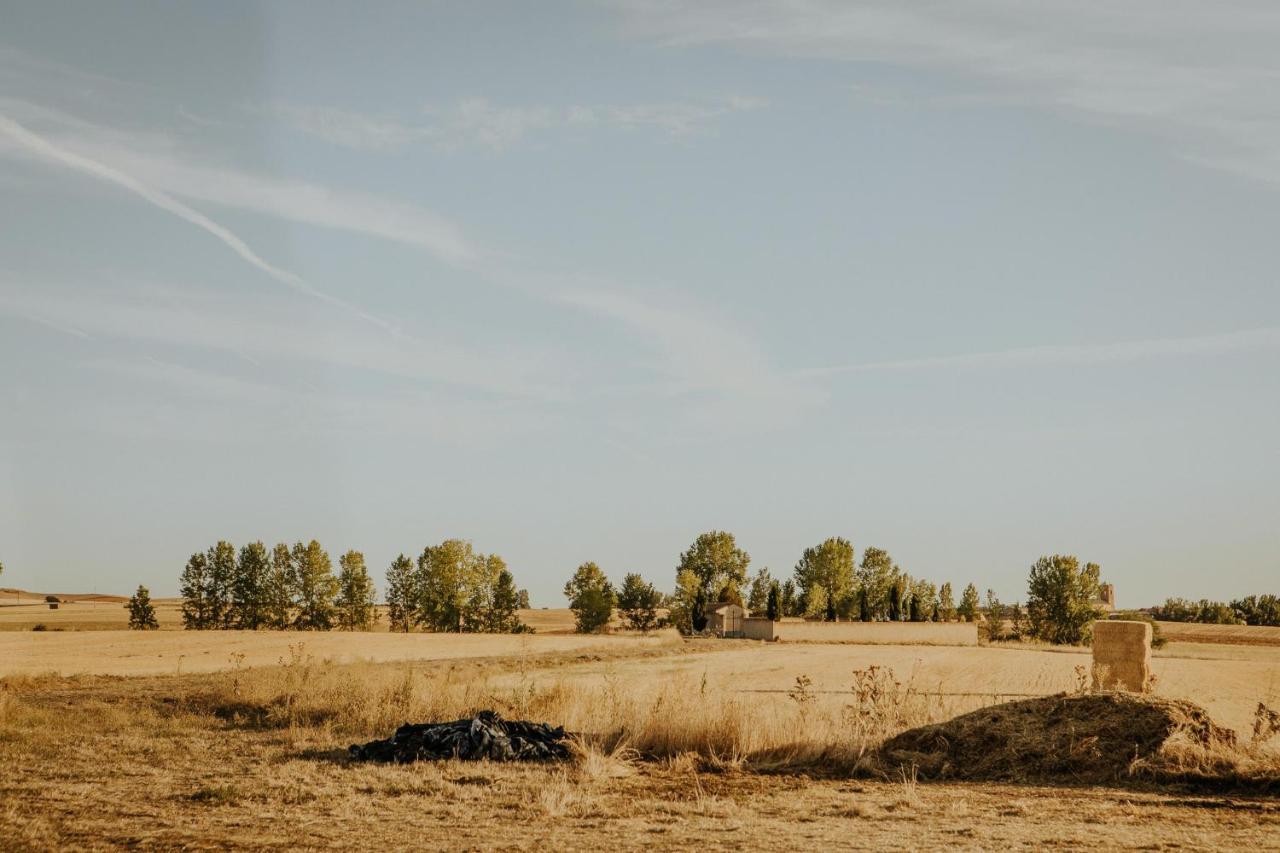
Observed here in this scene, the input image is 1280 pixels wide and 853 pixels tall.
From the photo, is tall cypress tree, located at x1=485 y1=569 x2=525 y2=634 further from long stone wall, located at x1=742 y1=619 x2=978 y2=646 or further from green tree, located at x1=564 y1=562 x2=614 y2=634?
long stone wall, located at x1=742 y1=619 x2=978 y2=646

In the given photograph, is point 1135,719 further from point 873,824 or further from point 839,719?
point 873,824

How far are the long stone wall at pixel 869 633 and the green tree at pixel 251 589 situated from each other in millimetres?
48884

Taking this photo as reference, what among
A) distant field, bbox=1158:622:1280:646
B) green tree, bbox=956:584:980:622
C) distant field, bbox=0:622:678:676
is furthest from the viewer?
green tree, bbox=956:584:980:622

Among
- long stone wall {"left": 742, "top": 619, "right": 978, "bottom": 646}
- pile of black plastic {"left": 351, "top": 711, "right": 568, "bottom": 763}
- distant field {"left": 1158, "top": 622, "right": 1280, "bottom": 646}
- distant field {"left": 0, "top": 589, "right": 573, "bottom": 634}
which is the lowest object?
distant field {"left": 0, "top": 589, "right": 573, "bottom": 634}

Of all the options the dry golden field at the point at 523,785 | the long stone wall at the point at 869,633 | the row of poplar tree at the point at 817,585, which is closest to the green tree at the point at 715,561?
the row of poplar tree at the point at 817,585

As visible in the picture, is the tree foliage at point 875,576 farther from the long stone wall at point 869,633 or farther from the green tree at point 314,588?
the green tree at point 314,588

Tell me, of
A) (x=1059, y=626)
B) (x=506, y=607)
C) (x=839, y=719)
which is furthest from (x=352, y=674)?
(x=1059, y=626)

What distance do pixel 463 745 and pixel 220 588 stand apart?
9685cm

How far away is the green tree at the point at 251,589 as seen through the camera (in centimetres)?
9944

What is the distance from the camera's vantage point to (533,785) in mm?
12188

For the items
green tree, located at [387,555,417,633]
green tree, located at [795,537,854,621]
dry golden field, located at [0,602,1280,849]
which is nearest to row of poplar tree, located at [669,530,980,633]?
green tree, located at [795,537,854,621]

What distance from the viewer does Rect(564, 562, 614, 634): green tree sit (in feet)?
326

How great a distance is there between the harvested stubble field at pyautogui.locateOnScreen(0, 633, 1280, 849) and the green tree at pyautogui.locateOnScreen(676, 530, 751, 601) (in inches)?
3393

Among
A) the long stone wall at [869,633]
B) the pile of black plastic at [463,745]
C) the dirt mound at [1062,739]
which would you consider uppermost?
the dirt mound at [1062,739]
